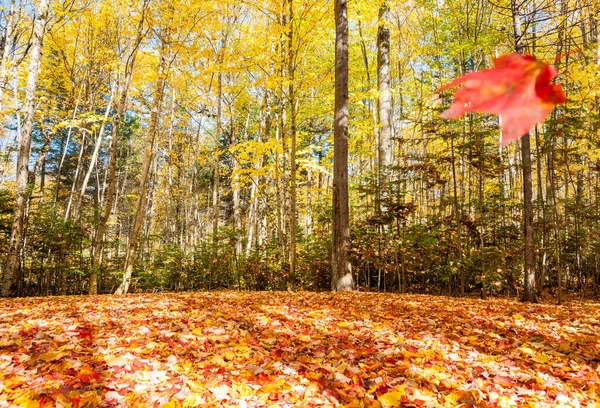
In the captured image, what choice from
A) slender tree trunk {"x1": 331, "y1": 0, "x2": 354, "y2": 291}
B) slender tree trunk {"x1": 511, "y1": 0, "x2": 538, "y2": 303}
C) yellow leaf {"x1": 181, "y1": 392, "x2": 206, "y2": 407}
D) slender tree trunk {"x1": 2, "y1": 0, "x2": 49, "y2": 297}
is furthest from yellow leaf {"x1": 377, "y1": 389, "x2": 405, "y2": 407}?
slender tree trunk {"x1": 2, "y1": 0, "x2": 49, "y2": 297}

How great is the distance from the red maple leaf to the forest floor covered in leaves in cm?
225

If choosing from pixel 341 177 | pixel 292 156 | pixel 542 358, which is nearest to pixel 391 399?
pixel 542 358

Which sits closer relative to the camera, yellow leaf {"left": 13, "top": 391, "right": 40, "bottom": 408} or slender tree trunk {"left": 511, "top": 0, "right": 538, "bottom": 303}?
yellow leaf {"left": 13, "top": 391, "right": 40, "bottom": 408}

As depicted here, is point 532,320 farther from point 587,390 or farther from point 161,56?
point 161,56

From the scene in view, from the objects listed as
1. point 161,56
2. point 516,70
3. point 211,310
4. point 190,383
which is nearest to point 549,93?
point 516,70

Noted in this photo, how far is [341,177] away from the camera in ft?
20.3

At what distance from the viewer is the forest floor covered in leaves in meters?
2.23

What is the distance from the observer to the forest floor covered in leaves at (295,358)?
2.23 m

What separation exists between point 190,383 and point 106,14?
41.7 feet

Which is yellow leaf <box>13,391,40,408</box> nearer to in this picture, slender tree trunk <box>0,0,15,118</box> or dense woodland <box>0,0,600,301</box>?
dense woodland <box>0,0,600,301</box>

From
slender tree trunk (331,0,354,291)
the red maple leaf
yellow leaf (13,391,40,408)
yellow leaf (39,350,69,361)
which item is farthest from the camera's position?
slender tree trunk (331,0,354,291)

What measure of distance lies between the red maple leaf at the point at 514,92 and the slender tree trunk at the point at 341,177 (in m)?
5.73

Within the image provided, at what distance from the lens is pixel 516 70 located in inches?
18.7

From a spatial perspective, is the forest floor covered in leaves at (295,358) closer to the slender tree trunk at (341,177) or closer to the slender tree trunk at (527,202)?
the slender tree trunk at (527,202)
